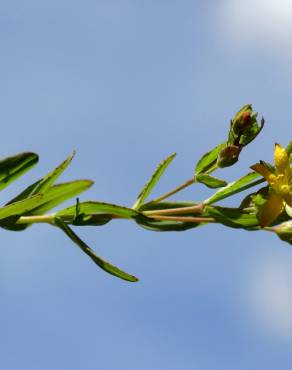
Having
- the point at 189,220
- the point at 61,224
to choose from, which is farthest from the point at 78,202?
the point at 189,220

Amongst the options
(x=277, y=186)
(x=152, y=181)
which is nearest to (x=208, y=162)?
(x=152, y=181)

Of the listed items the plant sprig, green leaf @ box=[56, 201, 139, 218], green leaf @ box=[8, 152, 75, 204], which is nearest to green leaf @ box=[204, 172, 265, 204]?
the plant sprig

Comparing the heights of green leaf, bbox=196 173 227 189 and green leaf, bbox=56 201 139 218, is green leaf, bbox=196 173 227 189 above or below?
above

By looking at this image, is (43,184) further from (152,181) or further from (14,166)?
(152,181)

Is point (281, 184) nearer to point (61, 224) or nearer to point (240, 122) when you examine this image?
point (240, 122)

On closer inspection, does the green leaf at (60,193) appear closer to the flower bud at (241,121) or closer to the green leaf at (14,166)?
the green leaf at (14,166)

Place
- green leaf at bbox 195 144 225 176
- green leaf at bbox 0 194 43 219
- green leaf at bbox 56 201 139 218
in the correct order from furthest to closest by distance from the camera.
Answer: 1. green leaf at bbox 195 144 225 176
2. green leaf at bbox 56 201 139 218
3. green leaf at bbox 0 194 43 219

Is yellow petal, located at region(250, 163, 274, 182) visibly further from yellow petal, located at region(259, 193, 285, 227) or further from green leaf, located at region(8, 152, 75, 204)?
green leaf, located at region(8, 152, 75, 204)
